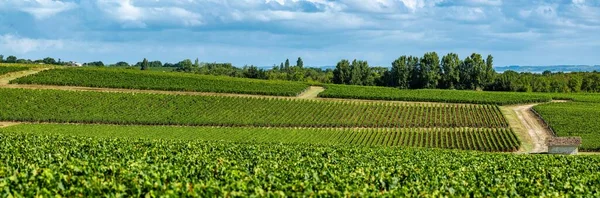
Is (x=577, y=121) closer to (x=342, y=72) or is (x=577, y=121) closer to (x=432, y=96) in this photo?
(x=432, y=96)

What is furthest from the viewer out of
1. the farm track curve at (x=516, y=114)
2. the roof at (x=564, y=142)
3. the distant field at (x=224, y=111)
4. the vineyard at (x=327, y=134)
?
the distant field at (x=224, y=111)

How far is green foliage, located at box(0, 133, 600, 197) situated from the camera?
18500 millimetres

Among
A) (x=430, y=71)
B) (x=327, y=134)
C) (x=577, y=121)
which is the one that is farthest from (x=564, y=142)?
(x=430, y=71)

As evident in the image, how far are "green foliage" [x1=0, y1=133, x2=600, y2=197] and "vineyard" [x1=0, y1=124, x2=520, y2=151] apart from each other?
82.7 feet

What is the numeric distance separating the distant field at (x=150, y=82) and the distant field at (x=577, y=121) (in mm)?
40080

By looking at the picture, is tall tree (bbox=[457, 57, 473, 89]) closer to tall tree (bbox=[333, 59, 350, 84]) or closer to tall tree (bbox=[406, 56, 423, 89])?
tall tree (bbox=[406, 56, 423, 89])

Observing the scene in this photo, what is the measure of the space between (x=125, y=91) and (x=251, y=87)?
2077 cm

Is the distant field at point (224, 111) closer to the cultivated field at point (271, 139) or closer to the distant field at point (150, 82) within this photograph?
the cultivated field at point (271, 139)

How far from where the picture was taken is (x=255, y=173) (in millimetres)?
23703

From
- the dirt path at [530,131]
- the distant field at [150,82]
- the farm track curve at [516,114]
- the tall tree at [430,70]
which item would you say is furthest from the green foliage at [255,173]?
the tall tree at [430,70]

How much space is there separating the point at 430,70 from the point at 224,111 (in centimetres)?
7569

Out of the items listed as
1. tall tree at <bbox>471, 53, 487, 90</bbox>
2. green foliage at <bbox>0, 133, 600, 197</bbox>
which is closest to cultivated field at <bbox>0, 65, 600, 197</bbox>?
green foliage at <bbox>0, 133, 600, 197</bbox>

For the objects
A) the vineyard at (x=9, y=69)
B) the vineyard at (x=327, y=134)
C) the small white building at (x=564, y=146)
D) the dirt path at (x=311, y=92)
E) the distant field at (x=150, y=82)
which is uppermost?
the vineyard at (x=9, y=69)

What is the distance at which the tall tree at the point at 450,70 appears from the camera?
14725 cm
